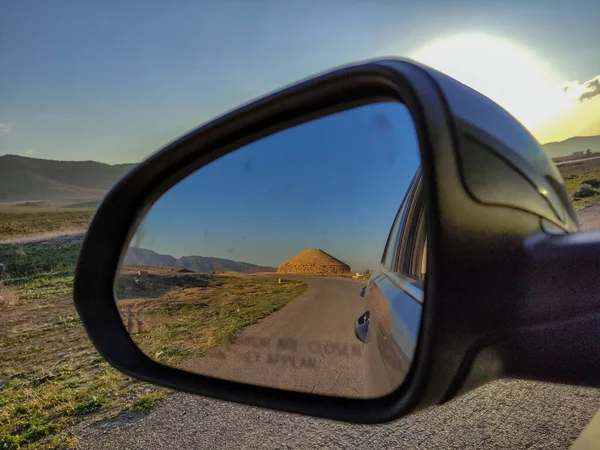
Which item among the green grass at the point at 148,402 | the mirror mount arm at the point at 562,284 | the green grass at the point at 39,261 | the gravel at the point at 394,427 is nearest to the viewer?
the mirror mount arm at the point at 562,284

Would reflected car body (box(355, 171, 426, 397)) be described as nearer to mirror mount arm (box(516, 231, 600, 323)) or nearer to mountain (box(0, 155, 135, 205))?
mirror mount arm (box(516, 231, 600, 323))

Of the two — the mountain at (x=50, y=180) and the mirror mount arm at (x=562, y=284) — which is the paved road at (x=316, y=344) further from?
the mountain at (x=50, y=180)

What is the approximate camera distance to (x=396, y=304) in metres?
1.72

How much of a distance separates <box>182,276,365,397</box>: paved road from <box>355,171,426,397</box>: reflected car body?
0.05 meters

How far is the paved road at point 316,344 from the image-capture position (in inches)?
62.0

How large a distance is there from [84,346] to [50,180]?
570 ft

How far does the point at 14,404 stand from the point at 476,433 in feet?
13.2

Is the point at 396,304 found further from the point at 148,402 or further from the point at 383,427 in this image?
the point at 148,402

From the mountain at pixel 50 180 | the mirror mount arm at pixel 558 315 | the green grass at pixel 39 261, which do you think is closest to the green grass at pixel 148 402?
the mirror mount arm at pixel 558 315

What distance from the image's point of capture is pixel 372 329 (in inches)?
68.1

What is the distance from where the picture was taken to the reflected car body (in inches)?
51.2

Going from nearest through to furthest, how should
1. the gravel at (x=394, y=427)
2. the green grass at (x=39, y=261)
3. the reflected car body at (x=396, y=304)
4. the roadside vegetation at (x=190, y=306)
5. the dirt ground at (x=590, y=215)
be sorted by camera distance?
the reflected car body at (x=396, y=304), the roadside vegetation at (x=190, y=306), the gravel at (x=394, y=427), the dirt ground at (x=590, y=215), the green grass at (x=39, y=261)

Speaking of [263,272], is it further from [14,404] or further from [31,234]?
[31,234]

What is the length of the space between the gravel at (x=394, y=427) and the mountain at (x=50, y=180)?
464 ft
